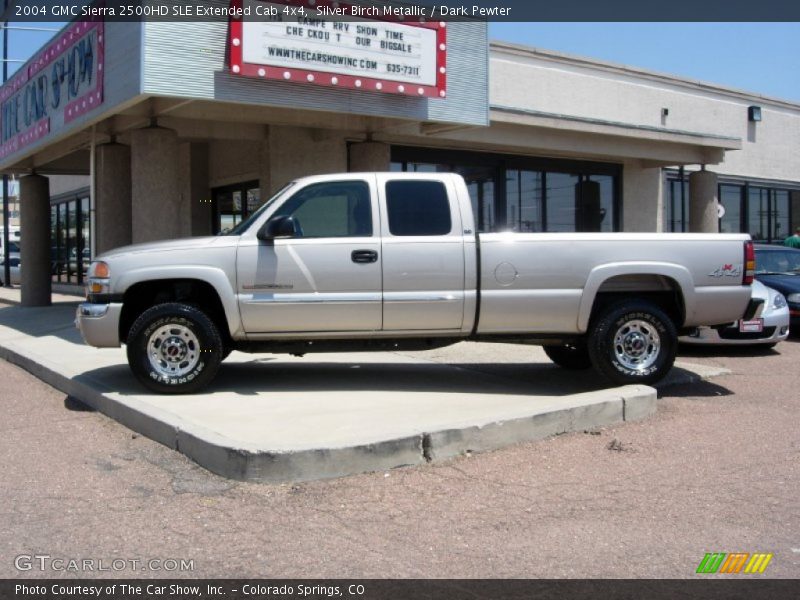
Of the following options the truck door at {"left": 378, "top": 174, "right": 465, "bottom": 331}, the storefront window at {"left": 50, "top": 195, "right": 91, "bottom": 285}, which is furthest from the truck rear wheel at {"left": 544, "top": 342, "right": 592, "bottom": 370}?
the storefront window at {"left": 50, "top": 195, "right": 91, "bottom": 285}

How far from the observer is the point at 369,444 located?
5469 millimetres

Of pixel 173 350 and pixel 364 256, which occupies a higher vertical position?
pixel 364 256

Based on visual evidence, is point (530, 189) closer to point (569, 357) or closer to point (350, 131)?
point (350, 131)

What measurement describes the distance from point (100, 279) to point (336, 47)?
18.0ft

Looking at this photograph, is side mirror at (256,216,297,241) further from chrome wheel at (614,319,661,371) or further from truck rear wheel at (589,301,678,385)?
chrome wheel at (614,319,661,371)

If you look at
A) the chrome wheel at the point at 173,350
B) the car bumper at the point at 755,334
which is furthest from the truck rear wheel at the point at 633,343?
the chrome wheel at the point at 173,350

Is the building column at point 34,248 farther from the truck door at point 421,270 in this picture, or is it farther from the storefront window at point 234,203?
the truck door at point 421,270

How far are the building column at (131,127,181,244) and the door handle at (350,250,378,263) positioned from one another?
18.5ft

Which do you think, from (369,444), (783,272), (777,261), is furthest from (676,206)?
(369,444)

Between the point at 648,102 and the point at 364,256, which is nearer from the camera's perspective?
the point at 364,256

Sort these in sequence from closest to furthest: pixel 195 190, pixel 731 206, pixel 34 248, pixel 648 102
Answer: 1. pixel 195 190
2. pixel 34 248
3. pixel 648 102
4. pixel 731 206

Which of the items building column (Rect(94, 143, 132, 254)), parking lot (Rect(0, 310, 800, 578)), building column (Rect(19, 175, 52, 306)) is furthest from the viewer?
building column (Rect(19, 175, 52, 306))

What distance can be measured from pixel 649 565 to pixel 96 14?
10.8 meters

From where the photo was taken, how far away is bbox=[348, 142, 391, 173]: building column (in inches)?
551
